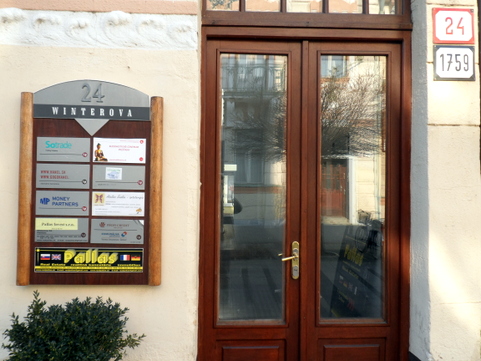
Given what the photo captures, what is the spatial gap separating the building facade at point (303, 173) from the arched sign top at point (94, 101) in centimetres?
9

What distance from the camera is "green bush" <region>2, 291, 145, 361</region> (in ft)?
8.45

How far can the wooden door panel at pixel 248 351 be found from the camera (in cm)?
351

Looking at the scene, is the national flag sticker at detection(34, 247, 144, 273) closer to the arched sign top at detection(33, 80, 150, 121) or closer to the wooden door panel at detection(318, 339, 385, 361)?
the arched sign top at detection(33, 80, 150, 121)

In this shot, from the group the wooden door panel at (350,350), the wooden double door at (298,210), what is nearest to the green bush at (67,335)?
the wooden double door at (298,210)

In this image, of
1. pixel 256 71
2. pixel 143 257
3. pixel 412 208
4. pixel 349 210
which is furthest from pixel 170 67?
pixel 412 208

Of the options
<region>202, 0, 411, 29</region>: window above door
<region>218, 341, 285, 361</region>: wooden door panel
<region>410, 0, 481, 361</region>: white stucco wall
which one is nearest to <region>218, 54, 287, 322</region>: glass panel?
<region>218, 341, 285, 361</region>: wooden door panel

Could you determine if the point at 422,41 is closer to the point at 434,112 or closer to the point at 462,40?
the point at 462,40

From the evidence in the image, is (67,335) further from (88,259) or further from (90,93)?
(90,93)

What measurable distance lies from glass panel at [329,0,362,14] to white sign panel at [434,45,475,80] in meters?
0.76

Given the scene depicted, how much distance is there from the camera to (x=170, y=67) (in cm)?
323

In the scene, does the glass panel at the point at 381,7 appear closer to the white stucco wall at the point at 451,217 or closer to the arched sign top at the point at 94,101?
the white stucco wall at the point at 451,217

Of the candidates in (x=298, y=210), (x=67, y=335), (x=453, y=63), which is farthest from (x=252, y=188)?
(x=453, y=63)

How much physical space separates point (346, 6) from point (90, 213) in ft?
9.18

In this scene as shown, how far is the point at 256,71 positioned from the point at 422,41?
55.1 inches
